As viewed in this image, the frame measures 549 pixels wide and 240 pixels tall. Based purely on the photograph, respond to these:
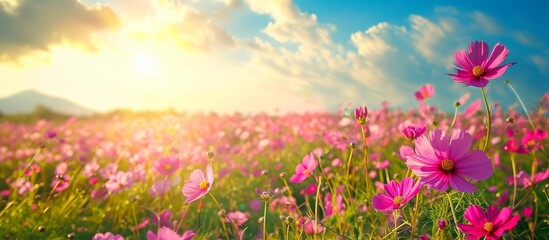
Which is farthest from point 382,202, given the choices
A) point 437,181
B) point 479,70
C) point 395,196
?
point 479,70

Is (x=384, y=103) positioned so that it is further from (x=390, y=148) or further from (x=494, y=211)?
(x=494, y=211)

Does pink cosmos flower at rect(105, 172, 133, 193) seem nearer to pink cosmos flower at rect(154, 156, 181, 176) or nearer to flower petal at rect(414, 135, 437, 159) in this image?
pink cosmos flower at rect(154, 156, 181, 176)

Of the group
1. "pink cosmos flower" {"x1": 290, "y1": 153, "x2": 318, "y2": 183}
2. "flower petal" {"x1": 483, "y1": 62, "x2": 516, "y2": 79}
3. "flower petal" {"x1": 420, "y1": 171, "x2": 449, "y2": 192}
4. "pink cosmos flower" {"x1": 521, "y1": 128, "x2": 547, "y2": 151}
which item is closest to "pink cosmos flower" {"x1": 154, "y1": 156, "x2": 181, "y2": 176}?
"pink cosmos flower" {"x1": 290, "y1": 153, "x2": 318, "y2": 183}

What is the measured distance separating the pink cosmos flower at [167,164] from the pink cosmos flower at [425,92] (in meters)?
1.25

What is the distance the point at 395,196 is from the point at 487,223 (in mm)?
231

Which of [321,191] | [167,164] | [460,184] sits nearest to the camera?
[460,184]

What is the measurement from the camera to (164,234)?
111 centimetres

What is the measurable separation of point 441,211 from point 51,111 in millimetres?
18128

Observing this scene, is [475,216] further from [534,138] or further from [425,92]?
[425,92]

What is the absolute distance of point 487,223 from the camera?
3.65ft

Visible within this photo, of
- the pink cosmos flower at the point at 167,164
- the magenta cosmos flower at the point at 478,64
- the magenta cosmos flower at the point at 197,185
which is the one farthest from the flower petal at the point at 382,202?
the pink cosmos flower at the point at 167,164

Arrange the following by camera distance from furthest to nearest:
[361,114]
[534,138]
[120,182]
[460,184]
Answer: [120,182], [534,138], [361,114], [460,184]

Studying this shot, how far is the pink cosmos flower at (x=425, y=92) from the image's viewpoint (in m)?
2.30

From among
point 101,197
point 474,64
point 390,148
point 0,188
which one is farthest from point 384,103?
point 0,188
